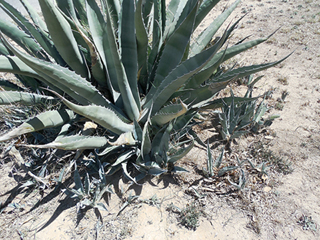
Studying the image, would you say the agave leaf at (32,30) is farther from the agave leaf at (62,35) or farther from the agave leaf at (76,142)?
the agave leaf at (76,142)

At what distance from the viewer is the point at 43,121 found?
1868mm

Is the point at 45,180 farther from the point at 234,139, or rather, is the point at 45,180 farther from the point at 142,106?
the point at 234,139

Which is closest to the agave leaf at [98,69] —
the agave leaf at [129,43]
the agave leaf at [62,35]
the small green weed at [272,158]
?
the agave leaf at [62,35]

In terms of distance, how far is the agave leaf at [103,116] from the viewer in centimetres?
140

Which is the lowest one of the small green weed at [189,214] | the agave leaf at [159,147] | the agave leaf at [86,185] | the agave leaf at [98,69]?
the small green weed at [189,214]

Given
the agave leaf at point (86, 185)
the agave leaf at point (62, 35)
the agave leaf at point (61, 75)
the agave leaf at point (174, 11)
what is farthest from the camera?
the agave leaf at point (174, 11)

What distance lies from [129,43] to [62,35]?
564 mm

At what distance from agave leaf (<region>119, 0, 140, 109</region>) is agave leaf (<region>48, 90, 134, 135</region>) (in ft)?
1.14

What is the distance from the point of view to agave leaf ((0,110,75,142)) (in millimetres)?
1625

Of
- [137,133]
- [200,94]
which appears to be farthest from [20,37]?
[200,94]

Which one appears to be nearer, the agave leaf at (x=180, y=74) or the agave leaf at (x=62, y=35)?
the agave leaf at (x=62, y=35)

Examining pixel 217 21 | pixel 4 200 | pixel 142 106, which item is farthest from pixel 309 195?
pixel 4 200

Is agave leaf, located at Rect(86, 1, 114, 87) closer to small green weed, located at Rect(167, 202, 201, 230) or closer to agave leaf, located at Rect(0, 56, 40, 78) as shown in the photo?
agave leaf, located at Rect(0, 56, 40, 78)

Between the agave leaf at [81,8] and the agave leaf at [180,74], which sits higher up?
the agave leaf at [81,8]
